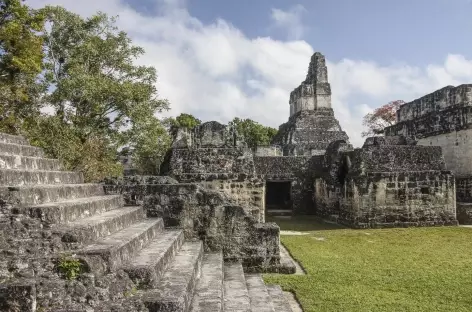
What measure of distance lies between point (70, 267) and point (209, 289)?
1.90m

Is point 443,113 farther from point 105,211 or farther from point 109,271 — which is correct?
point 109,271

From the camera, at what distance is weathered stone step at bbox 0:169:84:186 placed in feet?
13.1

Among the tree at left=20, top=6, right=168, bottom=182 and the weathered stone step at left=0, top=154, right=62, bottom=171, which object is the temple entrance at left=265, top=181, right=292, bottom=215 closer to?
the tree at left=20, top=6, right=168, bottom=182

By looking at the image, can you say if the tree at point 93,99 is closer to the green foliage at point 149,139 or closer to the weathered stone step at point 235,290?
the green foliage at point 149,139

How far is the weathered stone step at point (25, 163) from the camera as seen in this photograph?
487 cm

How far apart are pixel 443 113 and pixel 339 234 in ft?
29.0

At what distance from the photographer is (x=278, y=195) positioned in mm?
22219

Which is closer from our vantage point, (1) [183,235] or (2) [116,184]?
(1) [183,235]

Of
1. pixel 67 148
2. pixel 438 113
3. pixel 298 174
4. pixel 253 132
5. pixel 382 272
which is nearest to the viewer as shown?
pixel 382 272

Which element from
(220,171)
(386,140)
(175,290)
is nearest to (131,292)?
(175,290)

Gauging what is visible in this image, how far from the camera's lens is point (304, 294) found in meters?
5.92

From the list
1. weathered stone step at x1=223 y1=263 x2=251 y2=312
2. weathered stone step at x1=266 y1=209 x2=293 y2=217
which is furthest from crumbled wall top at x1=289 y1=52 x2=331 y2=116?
weathered stone step at x1=223 y1=263 x2=251 y2=312

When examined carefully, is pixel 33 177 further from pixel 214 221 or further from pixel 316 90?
pixel 316 90

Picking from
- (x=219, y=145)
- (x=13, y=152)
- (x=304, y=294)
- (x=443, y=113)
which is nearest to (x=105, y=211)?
(x=13, y=152)
